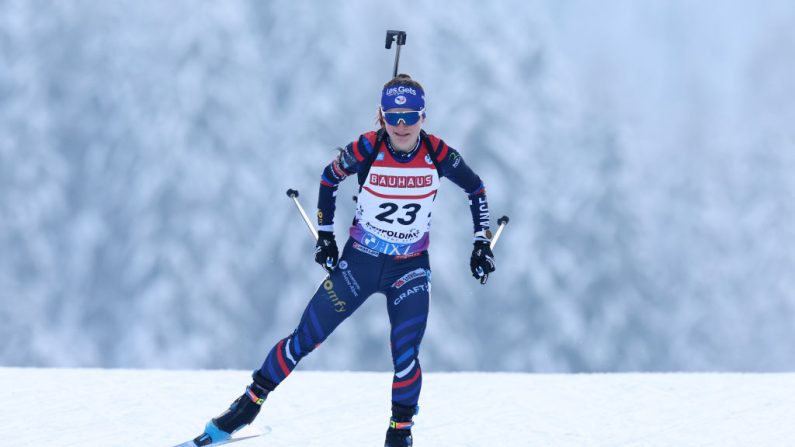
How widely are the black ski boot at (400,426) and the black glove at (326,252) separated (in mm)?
807

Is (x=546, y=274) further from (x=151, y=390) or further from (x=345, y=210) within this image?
(x=151, y=390)

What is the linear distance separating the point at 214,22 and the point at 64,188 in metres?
4.59

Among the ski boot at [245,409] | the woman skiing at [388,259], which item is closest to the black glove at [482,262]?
the woman skiing at [388,259]

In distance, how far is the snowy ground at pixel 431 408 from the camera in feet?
15.7

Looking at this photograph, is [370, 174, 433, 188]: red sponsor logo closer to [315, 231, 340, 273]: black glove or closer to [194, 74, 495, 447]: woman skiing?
[194, 74, 495, 447]: woman skiing

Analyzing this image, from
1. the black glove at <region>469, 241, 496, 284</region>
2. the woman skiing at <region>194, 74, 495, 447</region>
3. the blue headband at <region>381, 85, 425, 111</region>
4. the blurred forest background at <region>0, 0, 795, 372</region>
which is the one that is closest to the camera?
the blue headband at <region>381, 85, 425, 111</region>

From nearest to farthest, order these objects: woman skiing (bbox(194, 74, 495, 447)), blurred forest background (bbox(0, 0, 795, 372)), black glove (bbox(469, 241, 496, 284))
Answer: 1. woman skiing (bbox(194, 74, 495, 447))
2. black glove (bbox(469, 241, 496, 284))
3. blurred forest background (bbox(0, 0, 795, 372))

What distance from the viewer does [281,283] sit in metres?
15.3

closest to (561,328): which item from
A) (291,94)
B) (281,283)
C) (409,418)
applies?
Result: (281,283)

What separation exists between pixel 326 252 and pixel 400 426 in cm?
98

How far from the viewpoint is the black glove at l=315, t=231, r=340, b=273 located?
4.12 meters

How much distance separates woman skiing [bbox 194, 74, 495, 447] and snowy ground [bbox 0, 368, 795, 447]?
0.70 metres

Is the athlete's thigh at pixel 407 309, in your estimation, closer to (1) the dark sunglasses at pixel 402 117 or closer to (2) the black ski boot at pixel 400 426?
(2) the black ski boot at pixel 400 426

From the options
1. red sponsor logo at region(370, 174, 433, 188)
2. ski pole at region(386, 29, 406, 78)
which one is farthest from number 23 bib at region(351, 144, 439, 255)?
ski pole at region(386, 29, 406, 78)
